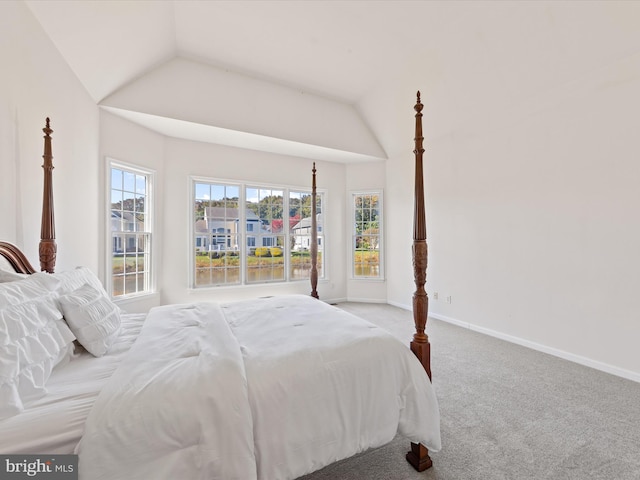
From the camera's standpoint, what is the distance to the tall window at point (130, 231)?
12.2 ft

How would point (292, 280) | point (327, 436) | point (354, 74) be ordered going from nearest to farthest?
1. point (327, 436)
2. point (354, 74)
3. point (292, 280)

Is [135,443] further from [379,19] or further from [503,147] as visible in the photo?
[503,147]

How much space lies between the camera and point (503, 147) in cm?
365

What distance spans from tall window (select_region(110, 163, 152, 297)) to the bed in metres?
2.01

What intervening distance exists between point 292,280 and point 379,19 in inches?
157

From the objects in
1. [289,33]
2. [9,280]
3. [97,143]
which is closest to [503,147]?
[289,33]

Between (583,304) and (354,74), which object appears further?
(354,74)

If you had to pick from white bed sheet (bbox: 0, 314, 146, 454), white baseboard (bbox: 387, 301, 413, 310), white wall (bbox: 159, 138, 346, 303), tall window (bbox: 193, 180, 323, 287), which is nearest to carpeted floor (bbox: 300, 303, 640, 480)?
white bed sheet (bbox: 0, 314, 146, 454)

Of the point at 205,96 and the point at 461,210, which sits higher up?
the point at 205,96

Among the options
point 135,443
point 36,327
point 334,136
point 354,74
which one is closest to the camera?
point 135,443

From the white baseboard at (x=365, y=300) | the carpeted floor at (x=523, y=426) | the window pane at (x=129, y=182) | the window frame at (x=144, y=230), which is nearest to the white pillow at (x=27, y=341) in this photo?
the carpeted floor at (x=523, y=426)

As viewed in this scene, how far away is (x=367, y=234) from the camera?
5.69 m

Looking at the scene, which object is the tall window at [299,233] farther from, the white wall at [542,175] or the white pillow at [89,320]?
the white pillow at [89,320]

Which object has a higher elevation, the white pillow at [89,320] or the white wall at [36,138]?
the white wall at [36,138]
